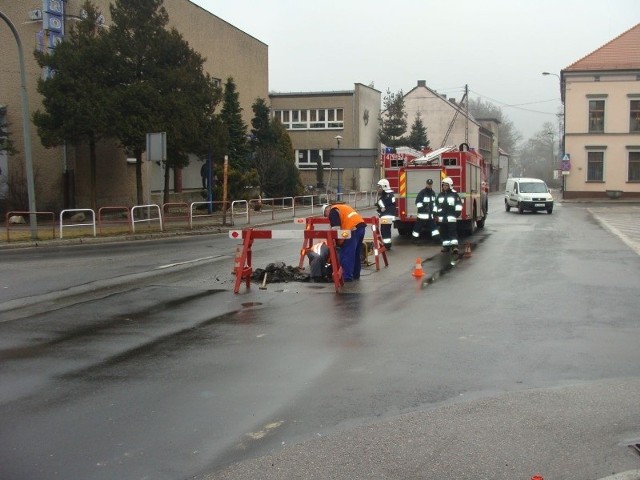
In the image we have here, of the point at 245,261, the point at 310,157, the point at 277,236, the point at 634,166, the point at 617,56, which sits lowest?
the point at 245,261

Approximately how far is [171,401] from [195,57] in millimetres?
22369

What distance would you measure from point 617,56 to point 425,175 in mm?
40186

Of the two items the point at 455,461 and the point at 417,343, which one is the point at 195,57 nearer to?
the point at 417,343

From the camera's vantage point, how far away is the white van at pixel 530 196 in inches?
1390

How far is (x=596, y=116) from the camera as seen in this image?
53312 millimetres

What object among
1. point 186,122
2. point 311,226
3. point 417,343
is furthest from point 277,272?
point 186,122

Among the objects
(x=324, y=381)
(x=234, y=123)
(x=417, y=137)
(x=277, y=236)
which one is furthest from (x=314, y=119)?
(x=324, y=381)

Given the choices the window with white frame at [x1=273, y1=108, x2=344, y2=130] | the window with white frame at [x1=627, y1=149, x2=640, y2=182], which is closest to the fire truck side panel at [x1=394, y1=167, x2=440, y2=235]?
the window with white frame at [x1=273, y1=108, x2=344, y2=130]

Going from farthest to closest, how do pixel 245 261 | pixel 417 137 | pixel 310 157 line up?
pixel 417 137 < pixel 310 157 < pixel 245 261

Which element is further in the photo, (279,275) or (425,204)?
(425,204)

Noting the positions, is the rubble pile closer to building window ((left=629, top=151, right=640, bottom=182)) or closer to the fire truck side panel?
the fire truck side panel

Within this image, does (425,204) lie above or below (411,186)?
below

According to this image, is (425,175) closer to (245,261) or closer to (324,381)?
(245,261)

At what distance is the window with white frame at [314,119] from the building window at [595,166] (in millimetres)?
19395
